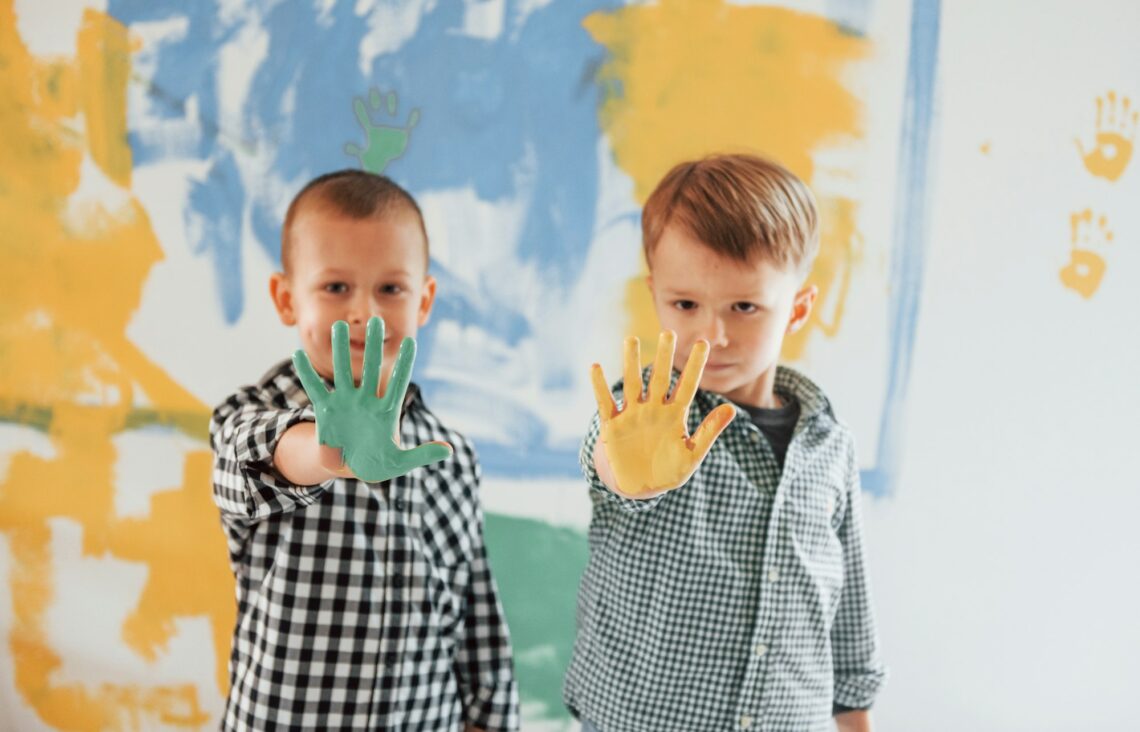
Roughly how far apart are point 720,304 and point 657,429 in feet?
0.80

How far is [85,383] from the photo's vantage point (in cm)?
161

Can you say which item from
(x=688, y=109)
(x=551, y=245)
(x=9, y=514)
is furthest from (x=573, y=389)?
(x=9, y=514)

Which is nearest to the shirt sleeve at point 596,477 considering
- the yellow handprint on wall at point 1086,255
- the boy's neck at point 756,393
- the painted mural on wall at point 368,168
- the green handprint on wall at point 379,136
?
the boy's neck at point 756,393

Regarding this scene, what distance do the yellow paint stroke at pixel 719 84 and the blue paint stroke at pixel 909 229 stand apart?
0.09 meters

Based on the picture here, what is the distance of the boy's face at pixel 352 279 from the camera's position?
3.59ft

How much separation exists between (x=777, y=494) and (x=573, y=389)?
1.79 ft

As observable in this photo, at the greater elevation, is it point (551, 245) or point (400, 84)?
point (400, 84)

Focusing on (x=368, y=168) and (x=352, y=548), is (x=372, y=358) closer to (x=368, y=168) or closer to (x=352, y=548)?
(x=352, y=548)

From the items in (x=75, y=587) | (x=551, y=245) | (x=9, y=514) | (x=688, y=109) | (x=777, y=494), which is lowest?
(x=75, y=587)

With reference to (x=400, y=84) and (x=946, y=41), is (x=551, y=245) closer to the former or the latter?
(x=400, y=84)

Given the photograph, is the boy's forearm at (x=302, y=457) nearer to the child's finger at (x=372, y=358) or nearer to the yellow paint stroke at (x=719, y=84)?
the child's finger at (x=372, y=358)

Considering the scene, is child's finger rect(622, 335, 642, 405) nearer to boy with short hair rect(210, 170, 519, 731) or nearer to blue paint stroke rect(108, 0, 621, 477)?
boy with short hair rect(210, 170, 519, 731)

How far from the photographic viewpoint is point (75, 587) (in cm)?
163

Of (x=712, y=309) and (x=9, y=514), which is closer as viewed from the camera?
(x=712, y=309)
